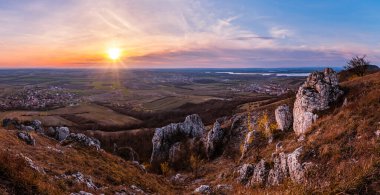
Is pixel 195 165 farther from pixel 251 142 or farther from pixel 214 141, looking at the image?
pixel 251 142

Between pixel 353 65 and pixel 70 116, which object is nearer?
pixel 353 65

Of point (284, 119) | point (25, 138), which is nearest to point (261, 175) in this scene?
point (284, 119)

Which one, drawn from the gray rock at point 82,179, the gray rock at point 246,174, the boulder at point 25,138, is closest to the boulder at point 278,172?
the gray rock at point 246,174

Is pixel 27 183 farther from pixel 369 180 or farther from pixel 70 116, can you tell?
pixel 70 116

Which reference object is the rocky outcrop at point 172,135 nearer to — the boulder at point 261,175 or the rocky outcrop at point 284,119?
the rocky outcrop at point 284,119

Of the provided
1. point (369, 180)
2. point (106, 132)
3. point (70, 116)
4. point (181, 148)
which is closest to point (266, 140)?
point (181, 148)

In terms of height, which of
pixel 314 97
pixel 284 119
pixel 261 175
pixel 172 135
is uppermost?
pixel 314 97

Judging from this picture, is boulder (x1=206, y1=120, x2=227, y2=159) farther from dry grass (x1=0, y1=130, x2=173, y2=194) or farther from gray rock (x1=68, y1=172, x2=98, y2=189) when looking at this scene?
gray rock (x1=68, y1=172, x2=98, y2=189)
